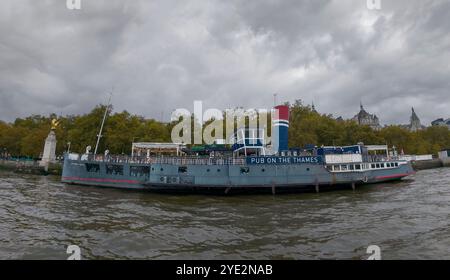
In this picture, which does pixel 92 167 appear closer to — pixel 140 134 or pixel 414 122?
pixel 140 134

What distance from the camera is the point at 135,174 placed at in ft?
100

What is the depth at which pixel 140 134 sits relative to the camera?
58.3m

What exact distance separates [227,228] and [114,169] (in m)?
20.7

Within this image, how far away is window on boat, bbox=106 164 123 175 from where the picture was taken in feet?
103

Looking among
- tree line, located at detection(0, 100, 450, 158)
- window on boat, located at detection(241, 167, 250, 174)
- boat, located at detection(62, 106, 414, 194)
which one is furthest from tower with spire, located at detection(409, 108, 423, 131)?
window on boat, located at detection(241, 167, 250, 174)

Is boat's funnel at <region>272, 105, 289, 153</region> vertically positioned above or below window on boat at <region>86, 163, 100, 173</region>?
above

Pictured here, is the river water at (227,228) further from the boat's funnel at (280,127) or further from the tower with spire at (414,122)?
the tower with spire at (414,122)

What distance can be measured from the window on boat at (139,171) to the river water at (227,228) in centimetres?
662

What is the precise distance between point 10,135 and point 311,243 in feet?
315

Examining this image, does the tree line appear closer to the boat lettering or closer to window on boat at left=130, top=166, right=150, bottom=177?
window on boat at left=130, top=166, right=150, bottom=177

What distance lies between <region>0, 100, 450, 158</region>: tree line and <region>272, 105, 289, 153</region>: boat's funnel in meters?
27.6

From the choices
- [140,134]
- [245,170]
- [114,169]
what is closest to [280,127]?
[245,170]
